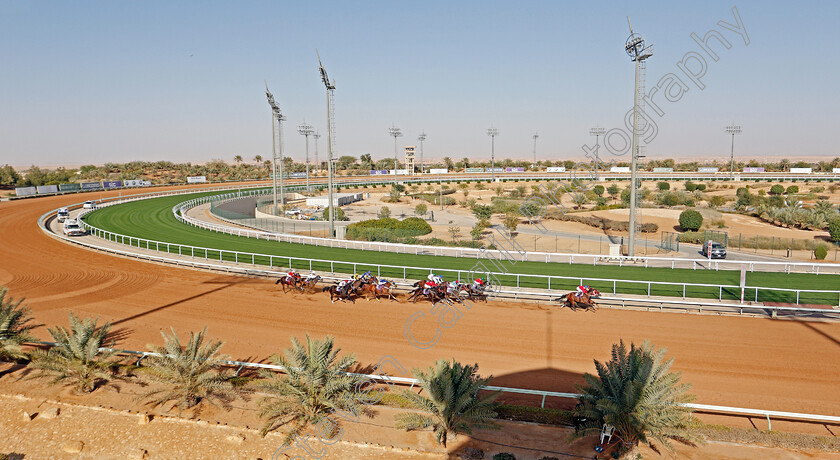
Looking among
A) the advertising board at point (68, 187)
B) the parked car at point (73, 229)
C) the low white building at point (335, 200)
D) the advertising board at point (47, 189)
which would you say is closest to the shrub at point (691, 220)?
the low white building at point (335, 200)

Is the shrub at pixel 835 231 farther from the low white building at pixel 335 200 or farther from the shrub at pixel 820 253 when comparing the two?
the low white building at pixel 335 200

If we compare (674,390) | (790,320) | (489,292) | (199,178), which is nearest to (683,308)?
(790,320)

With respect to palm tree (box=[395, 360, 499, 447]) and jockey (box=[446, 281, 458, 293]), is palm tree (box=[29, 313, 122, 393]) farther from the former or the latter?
jockey (box=[446, 281, 458, 293])

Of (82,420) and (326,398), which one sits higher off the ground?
(326,398)

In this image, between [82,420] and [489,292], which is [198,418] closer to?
[82,420]

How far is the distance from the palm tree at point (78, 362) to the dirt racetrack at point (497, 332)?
1880mm

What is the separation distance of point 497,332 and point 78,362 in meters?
9.30

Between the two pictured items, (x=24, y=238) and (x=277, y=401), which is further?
(x=24, y=238)

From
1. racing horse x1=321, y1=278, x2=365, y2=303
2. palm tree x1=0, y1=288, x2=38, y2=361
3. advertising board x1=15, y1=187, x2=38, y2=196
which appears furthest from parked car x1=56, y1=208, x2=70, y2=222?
racing horse x1=321, y1=278, x2=365, y2=303

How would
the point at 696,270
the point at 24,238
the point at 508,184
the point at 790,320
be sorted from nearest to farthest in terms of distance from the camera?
A: 1. the point at 790,320
2. the point at 696,270
3. the point at 24,238
4. the point at 508,184

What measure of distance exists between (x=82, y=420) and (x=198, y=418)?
2140 mm

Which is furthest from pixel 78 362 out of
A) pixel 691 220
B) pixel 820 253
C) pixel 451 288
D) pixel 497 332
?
pixel 691 220

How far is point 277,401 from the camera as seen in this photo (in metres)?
8.59

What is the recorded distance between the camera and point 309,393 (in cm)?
845
